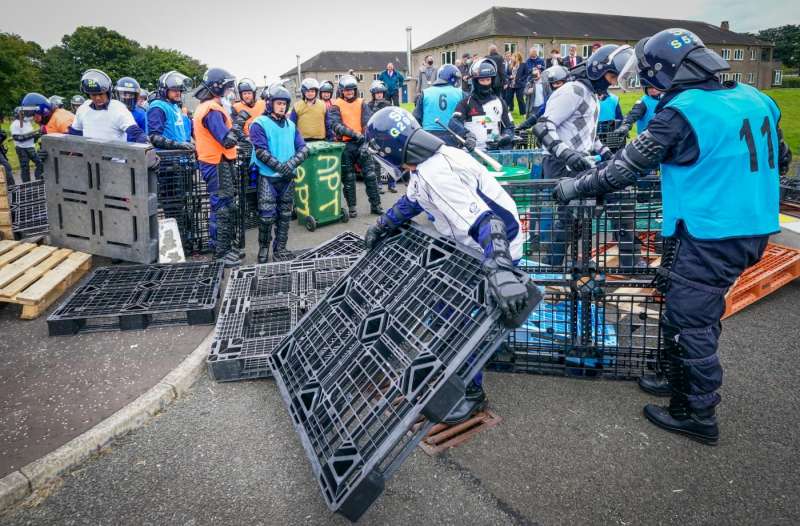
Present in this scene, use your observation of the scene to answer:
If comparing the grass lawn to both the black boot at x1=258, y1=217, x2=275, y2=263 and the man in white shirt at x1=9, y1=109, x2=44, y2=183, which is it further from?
the man in white shirt at x1=9, y1=109, x2=44, y2=183

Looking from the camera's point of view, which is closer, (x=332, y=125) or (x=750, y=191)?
(x=750, y=191)

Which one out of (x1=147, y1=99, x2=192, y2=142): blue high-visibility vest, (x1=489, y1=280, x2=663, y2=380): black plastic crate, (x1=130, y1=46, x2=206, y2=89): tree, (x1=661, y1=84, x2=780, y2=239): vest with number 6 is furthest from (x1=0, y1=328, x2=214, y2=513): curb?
(x1=130, y1=46, x2=206, y2=89): tree

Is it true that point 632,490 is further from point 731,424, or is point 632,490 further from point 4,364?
point 4,364

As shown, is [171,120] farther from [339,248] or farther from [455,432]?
[455,432]

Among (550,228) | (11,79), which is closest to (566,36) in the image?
(11,79)

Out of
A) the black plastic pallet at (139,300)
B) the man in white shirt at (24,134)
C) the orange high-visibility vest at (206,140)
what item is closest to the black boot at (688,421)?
the black plastic pallet at (139,300)

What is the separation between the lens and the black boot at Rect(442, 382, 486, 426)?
3.75m

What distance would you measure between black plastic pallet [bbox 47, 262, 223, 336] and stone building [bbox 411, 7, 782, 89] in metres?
54.4

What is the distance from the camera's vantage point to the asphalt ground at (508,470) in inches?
117

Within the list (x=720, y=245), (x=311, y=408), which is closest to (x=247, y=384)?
(x=311, y=408)

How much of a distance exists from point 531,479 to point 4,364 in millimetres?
4524

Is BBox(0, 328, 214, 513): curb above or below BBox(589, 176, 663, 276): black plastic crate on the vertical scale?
below

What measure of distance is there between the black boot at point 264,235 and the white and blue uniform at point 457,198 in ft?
12.3

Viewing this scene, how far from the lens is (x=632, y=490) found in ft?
10.2
